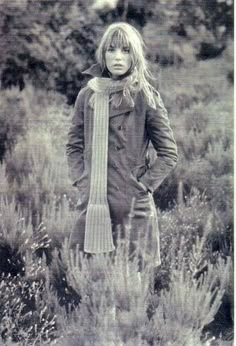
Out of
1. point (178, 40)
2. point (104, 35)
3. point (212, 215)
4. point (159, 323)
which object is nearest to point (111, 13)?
point (104, 35)

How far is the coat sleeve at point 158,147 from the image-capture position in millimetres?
2697

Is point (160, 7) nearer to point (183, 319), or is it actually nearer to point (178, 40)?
point (178, 40)

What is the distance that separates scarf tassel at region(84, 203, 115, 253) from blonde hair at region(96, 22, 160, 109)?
1.62ft

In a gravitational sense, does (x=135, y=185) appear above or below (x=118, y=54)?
below

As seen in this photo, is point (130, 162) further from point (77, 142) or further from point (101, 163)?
point (77, 142)

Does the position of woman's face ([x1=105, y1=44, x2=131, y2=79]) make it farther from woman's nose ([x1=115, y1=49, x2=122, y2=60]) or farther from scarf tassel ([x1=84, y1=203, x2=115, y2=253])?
scarf tassel ([x1=84, y1=203, x2=115, y2=253])

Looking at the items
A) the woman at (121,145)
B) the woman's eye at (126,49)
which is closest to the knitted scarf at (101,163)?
the woman at (121,145)

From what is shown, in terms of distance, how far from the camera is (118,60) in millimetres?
2666

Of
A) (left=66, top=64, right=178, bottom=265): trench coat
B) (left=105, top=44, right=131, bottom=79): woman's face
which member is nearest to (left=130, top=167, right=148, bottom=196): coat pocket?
(left=66, top=64, right=178, bottom=265): trench coat

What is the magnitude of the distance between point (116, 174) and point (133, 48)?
20.9 inches

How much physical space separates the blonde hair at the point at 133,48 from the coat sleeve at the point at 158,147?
48 millimetres

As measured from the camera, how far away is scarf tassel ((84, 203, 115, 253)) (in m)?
2.71

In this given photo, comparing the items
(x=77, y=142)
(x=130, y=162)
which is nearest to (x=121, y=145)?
(x=130, y=162)

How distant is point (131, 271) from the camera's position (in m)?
2.71
